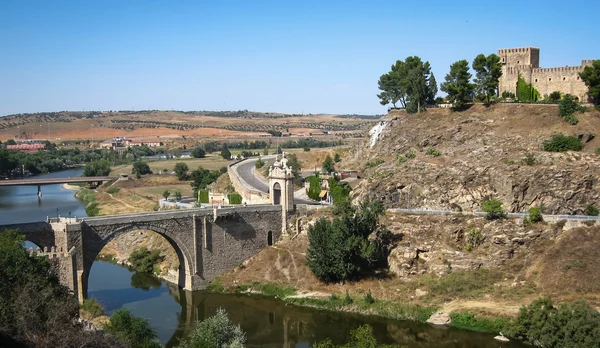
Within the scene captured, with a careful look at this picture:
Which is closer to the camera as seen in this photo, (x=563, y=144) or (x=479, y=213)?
(x=479, y=213)

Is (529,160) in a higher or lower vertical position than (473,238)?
higher

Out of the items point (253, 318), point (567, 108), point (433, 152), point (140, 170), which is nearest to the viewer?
point (253, 318)

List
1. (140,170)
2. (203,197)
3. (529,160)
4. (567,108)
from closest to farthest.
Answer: (529,160) → (567,108) → (203,197) → (140,170)

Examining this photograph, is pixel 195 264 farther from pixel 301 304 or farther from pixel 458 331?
pixel 458 331

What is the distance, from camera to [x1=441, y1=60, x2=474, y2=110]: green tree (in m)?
52.2

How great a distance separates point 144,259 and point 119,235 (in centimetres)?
916

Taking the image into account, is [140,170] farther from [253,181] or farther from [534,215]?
[534,215]

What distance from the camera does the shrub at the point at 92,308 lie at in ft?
97.4

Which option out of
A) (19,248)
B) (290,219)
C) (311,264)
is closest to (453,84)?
(290,219)

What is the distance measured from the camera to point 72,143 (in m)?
153

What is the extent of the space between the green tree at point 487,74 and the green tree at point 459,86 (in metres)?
1.04

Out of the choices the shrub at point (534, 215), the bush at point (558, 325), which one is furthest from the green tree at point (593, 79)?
the bush at point (558, 325)

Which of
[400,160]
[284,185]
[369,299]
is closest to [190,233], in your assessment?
[284,185]

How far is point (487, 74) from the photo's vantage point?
5331cm
